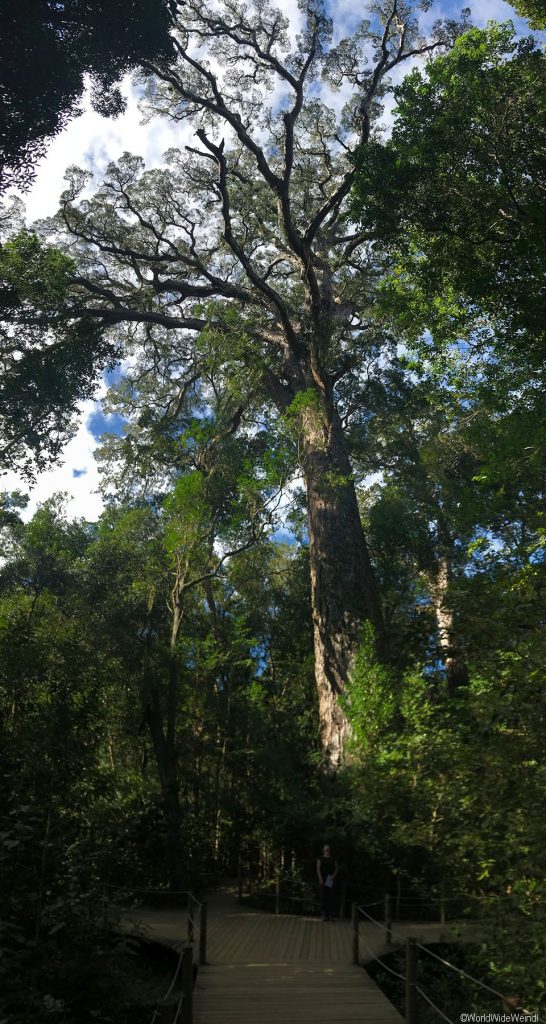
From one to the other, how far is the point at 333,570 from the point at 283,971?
686 cm

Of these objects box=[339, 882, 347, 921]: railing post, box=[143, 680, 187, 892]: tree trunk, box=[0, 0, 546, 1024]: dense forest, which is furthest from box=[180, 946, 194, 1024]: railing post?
box=[143, 680, 187, 892]: tree trunk

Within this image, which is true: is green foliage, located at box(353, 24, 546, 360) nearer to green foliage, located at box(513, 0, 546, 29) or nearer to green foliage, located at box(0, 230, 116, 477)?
green foliage, located at box(513, 0, 546, 29)

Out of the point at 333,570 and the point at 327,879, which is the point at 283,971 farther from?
the point at 333,570

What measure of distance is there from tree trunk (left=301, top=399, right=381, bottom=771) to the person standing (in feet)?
6.08

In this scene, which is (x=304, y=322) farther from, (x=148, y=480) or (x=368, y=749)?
(x=368, y=749)

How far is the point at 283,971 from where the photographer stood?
7281 millimetres

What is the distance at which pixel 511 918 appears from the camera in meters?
4.29

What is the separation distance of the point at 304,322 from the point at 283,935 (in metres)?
11.9

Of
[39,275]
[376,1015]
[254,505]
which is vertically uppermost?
[39,275]

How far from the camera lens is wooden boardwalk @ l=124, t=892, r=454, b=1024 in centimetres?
584

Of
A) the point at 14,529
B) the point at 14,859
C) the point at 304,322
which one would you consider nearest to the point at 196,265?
the point at 304,322

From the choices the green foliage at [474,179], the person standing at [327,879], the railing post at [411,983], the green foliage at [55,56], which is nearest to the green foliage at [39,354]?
the green foliage at [55,56]

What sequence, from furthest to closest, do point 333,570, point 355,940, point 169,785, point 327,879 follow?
1. point 333,570
2. point 169,785
3. point 327,879
4. point 355,940

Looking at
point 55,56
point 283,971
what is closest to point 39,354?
point 55,56
